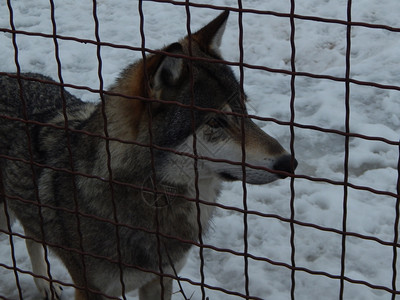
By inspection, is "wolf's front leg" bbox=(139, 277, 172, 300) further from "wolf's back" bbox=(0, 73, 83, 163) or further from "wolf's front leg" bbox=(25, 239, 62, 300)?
"wolf's back" bbox=(0, 73, 83, 163)

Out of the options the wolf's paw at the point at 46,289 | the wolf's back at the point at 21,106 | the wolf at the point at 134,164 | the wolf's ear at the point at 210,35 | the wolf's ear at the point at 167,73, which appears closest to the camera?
the wolf's ear at the point at 167,73

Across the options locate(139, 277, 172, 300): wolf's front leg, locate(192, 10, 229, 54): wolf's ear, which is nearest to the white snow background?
locate(139, 277, 172, 300): wolf's front leg

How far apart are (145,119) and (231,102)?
0.41m

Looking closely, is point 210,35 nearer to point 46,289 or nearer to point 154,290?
point 154,290

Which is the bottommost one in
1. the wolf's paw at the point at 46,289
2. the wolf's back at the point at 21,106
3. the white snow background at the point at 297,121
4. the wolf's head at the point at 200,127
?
the wolf's paw at the point at 46,289

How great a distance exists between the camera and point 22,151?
132 inches

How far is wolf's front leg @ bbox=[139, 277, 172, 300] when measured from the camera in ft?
11.3

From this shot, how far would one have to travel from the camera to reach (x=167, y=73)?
255 centimetres

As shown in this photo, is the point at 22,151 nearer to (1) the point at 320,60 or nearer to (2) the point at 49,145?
(2) the point at 49,145

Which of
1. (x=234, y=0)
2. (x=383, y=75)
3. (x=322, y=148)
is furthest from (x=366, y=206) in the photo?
(x=234, y=0)

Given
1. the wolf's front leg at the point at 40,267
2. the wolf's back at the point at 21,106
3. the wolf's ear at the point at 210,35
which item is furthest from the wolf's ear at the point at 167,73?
the wolf's front leg at the point at 40,267

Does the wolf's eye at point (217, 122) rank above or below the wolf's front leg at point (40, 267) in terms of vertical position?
above

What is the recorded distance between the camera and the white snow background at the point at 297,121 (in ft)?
13.0

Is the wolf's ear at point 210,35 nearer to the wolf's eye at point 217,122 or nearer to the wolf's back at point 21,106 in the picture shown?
the wolf's eye at point 217,122
